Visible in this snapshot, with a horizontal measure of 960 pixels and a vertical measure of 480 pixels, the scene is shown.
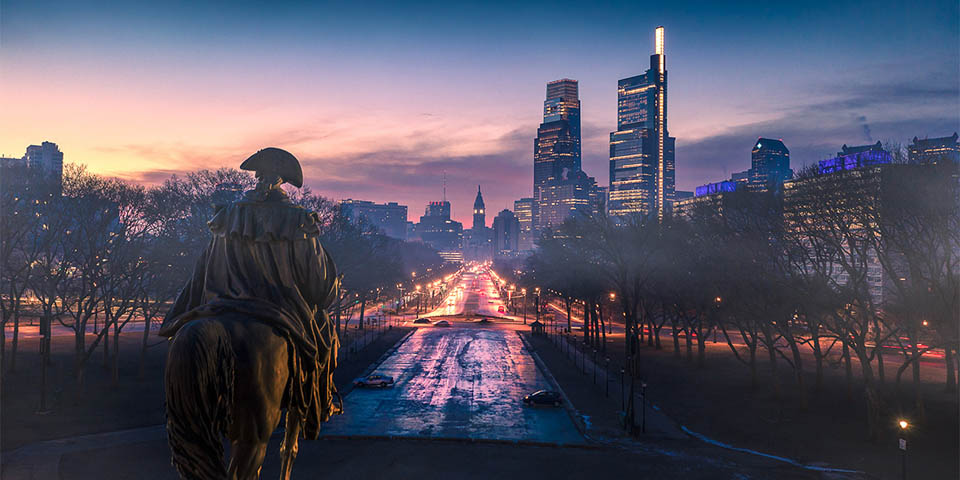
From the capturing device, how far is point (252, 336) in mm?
6562

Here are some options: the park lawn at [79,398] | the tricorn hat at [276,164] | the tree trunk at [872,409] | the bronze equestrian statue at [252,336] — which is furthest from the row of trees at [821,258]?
the tricorn hat at [276,164]

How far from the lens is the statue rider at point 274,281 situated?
6930 millimetres

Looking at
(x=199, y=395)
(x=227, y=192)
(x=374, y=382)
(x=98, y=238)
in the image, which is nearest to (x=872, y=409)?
(x=374, y=382)

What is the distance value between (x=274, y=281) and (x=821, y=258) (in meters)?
37.3

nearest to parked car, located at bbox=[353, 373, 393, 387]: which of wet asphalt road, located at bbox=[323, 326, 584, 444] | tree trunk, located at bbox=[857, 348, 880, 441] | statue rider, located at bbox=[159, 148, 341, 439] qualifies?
wet asphalt road, located at bbox=[323, 326, 584, 444]

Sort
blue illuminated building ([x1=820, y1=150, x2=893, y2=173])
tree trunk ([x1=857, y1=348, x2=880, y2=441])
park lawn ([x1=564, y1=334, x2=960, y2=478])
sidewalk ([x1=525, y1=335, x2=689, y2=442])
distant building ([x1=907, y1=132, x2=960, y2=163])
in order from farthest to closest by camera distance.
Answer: blue illuminated building ([x1=820, y1=150, x2=893, y2=173])
sidewalk ([x1=525, y1=335, x2=689, y2=442])
distant building ([x1=907, y1=132, x2=960, y2=163])
tree trunk ([x1=857, y1=348, x2=880, y2=441])
park lawn ([x1=564, y1=334, x2=960, y2=478])

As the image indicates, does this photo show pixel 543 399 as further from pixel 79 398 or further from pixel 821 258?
pixel 79 398

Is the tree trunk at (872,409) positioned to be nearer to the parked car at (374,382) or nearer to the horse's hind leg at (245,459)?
the parked car at (374,382)

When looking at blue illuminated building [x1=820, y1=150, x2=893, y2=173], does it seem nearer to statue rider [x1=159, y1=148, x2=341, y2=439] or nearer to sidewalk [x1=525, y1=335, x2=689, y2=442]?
sidewalk [x1=525, y1=335, x2=689, y2=442]

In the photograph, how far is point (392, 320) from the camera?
104 meters

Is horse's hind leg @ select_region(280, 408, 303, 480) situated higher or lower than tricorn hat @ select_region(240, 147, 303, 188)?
lower

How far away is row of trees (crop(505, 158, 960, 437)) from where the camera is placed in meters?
29.5

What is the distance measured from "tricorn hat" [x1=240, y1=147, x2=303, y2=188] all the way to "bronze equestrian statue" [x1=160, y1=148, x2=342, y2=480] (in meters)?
0.01

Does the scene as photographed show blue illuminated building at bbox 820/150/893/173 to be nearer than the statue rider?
No
